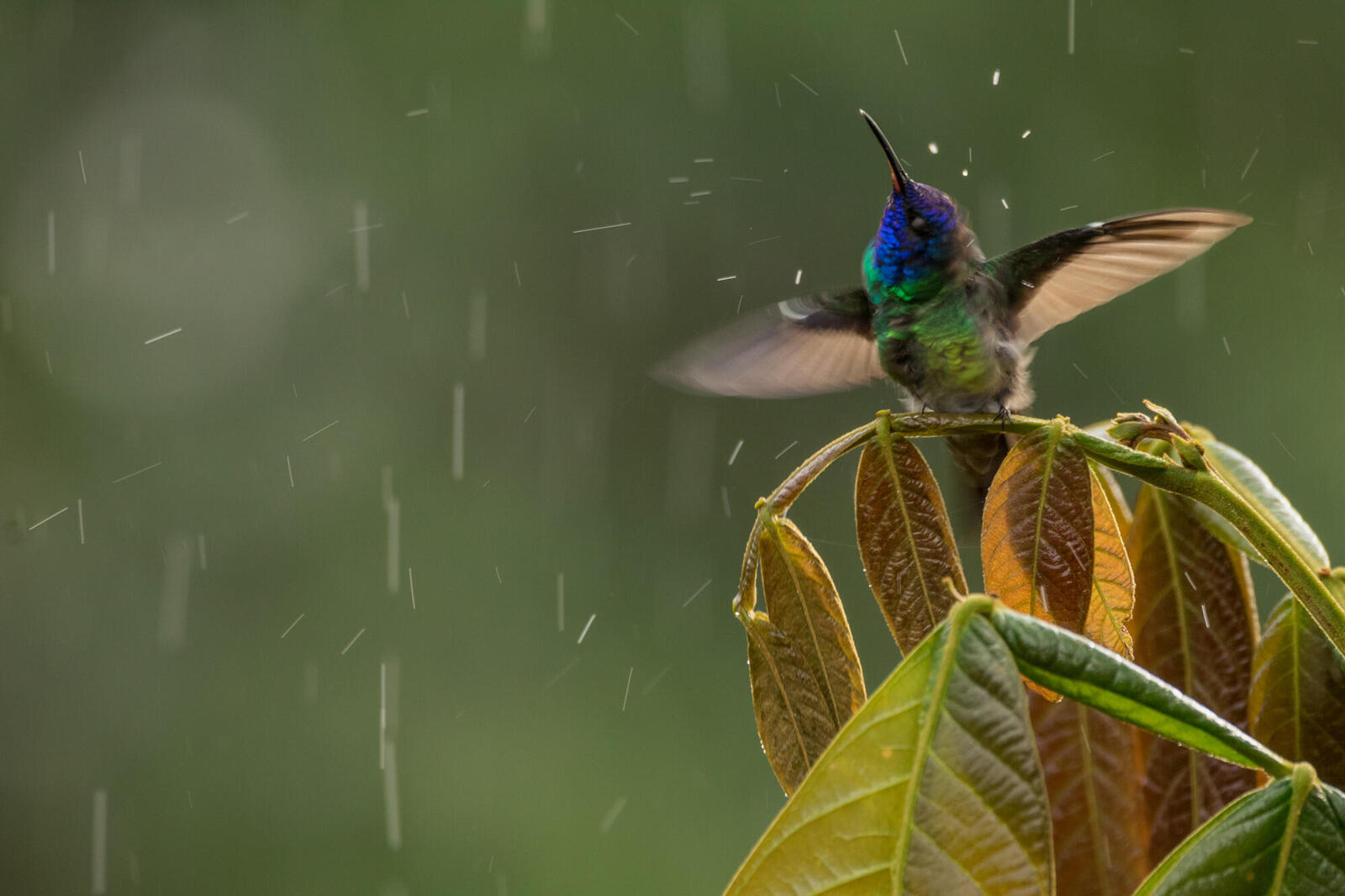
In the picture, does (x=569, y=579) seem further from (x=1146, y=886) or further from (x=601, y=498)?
(x=1146, y=886)

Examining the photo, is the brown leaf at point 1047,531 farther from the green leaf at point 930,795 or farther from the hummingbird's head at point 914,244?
the hummingbird's head at point 914,244

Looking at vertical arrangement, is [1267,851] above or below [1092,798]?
above

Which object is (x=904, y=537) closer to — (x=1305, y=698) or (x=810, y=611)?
(x=810, y=611)

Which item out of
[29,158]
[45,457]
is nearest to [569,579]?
[45,457]

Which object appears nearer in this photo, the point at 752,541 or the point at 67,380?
the point at 752,541

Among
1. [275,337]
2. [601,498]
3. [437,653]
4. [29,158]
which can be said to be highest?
[29,158]

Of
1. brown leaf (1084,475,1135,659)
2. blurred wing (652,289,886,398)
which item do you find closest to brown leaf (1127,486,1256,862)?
brown leaf (1084,475,1135,659)

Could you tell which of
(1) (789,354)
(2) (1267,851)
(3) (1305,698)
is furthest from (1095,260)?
(2) (1267,851)
